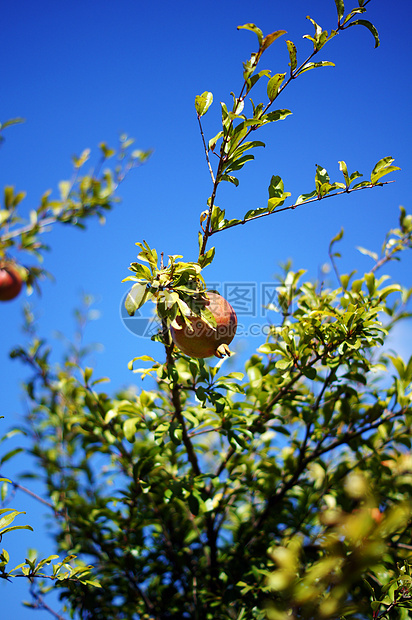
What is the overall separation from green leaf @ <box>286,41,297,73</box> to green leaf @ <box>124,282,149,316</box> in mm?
856

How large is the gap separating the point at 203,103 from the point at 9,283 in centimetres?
102

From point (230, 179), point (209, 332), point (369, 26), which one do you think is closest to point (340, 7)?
point (369, 26)

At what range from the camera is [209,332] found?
1.52 metres

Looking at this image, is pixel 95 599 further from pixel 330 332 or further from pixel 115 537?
pixel 330 332

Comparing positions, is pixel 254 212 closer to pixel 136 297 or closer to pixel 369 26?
pixel 136 297

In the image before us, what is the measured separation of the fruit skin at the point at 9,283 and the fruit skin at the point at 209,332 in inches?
28.9

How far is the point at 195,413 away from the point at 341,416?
2.72 ft

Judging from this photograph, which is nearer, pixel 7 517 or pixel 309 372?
pixel 7 517

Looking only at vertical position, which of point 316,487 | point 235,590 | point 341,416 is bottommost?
point 235,590

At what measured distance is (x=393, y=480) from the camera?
7.83 ft

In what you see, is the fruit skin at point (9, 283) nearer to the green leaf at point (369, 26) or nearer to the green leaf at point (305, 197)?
the green leaf at point (305, 197)

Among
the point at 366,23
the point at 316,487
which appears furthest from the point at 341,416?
the point at 366,23

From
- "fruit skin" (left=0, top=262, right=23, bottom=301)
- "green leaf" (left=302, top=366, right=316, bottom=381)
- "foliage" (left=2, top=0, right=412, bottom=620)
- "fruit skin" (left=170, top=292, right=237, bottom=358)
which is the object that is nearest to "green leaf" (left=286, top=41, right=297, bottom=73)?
"foliage" (left=2, top=0, right=412, bottom=620)

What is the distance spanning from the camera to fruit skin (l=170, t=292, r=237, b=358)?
1.51m
